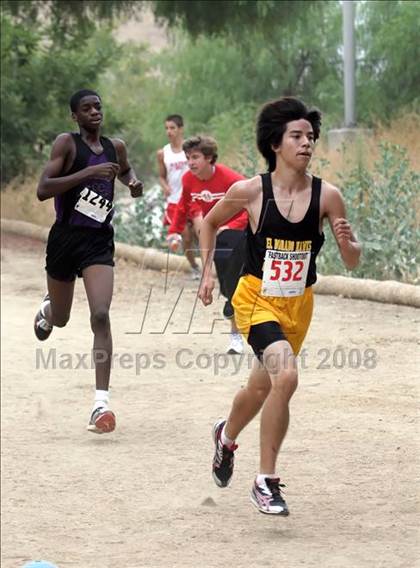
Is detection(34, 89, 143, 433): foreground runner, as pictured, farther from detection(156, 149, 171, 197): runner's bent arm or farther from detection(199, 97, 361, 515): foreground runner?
detection(156, 149, 171, 197): runner's bent arm

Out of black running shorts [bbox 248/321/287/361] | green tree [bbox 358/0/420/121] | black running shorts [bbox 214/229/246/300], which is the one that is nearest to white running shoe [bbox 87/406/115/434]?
black running shorts [bbox 248/321/287/361]

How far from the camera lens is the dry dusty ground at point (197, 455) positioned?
25.0 ft

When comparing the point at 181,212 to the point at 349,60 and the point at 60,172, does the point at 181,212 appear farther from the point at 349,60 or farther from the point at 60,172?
the point at 349,60

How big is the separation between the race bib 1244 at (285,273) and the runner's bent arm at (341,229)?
232mm

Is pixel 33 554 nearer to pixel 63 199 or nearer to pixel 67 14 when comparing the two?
pixel 63 199

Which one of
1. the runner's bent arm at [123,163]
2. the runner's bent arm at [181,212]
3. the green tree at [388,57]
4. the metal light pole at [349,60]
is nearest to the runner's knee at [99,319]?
the runner's bent arm at [123,163]

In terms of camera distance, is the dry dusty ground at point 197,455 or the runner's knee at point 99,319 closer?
the dry dusty ground at point 197,455

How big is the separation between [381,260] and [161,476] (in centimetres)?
617

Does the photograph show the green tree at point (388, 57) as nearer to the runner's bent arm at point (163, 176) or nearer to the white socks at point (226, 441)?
the runner's bent arm at point (163, 176)

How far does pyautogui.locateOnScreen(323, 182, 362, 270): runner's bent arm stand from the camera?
254 inches

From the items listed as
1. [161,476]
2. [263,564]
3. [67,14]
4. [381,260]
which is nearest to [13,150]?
[67,14]

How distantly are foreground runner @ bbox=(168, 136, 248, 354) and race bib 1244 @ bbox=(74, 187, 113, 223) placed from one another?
2.87 meters

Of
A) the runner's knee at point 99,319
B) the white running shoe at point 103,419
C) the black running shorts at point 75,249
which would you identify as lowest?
the white running shoe at point 103,419

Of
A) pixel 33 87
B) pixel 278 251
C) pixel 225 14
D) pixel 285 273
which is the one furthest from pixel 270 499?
pixel 33 87
